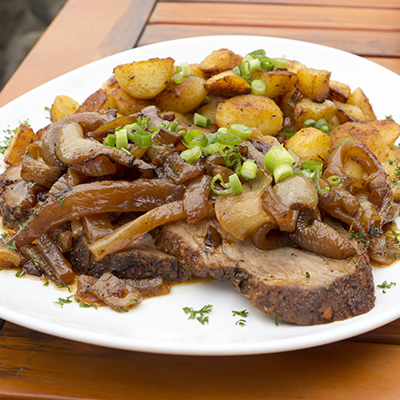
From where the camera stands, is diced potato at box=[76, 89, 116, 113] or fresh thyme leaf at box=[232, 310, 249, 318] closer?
fresh thyme leaf at box=[232, 310, 249, 318]

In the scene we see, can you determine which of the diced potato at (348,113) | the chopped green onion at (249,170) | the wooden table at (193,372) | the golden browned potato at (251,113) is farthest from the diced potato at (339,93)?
the wooden table at (193,372)

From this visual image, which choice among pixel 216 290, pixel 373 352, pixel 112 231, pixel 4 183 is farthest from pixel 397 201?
pixel 4 183

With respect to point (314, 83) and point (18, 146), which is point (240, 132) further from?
point (18, 146)

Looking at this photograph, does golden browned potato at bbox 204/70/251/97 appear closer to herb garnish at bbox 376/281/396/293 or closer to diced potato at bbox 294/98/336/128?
diced potato at bbox 294/98/336/128

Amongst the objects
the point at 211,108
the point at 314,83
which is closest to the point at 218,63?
the point at 211,108

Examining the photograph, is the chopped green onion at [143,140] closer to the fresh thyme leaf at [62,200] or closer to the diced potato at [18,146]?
the fresh thyme leaf at [62,200]

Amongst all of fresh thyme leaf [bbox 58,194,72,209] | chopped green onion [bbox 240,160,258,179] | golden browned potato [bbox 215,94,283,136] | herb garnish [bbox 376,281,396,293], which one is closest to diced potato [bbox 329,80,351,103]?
golden browned potato [bbox 215,94,283,136]
